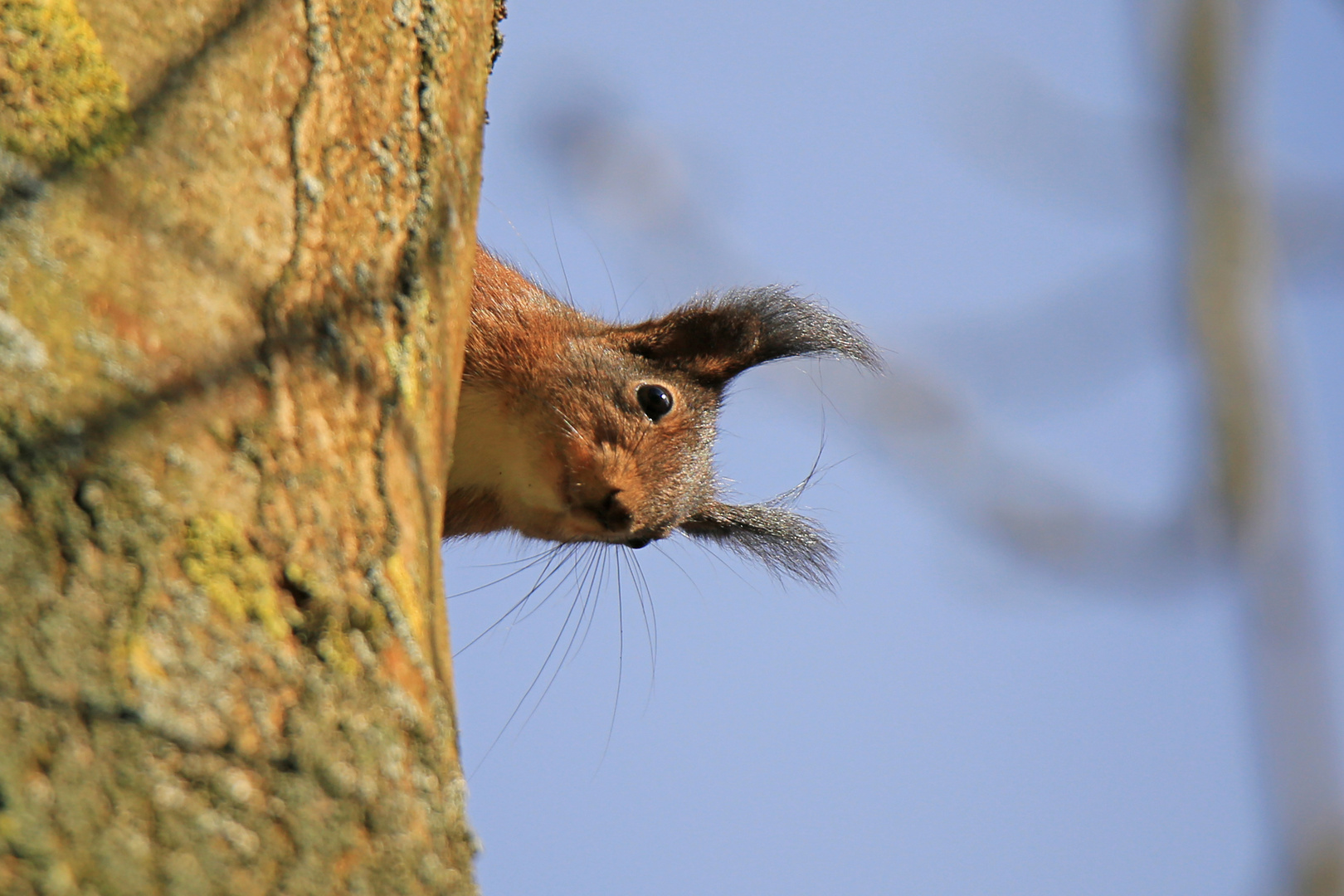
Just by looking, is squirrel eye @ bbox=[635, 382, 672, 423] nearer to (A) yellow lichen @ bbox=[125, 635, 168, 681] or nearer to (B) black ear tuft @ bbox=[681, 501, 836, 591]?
(B) black ear tuft @ bbox=[681, 501, 836, 591]

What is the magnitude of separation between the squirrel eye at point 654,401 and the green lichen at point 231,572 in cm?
297

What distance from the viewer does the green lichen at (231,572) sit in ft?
4.17

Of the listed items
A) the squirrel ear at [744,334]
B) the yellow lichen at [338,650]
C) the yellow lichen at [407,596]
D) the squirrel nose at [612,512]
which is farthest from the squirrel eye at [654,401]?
the yellow lichen at [338,650]

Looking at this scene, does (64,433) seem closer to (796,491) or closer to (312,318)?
(312,318)

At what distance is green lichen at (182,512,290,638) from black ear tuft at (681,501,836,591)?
335cm

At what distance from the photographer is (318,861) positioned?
4.05 ft

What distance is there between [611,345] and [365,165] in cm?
274

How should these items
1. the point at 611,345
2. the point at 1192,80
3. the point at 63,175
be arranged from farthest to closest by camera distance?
1. the point at 611,345
2. the point at 63,175
3. the point at 1192,80

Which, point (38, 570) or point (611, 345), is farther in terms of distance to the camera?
point (611, 345)

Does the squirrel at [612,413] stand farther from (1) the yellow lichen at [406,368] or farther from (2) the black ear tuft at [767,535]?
(1) the yellow lichen at [406,368]

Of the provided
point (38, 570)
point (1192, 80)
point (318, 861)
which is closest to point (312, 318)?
point (38, 570)

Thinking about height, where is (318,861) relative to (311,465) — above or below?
below

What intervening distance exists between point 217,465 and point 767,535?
3.44 metres

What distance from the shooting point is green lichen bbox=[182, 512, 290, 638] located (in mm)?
1270
